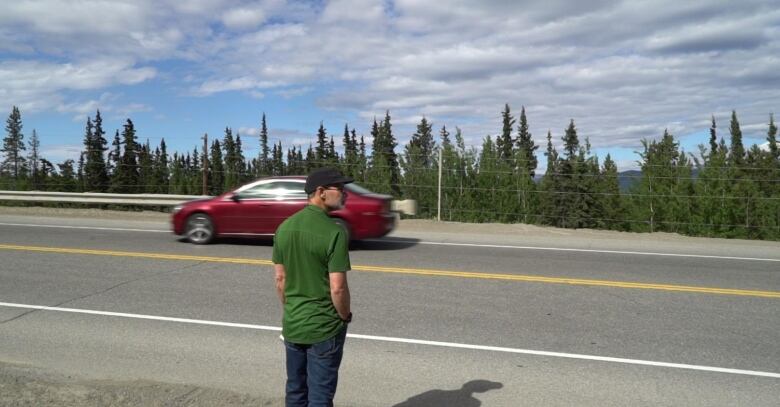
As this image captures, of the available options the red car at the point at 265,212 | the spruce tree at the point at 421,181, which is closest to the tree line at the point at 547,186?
the spruce tree at the point at 421,181

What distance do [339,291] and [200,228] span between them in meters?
10.1

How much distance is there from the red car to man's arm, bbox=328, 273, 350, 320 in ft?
27.4

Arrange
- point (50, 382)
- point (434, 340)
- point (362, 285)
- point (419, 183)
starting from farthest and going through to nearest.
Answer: point (419, 183)
point (362, 285)
point (434, 340)
point (50, 382)

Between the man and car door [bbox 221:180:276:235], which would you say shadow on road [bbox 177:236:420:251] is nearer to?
car door [bbox 221:180:276:235]

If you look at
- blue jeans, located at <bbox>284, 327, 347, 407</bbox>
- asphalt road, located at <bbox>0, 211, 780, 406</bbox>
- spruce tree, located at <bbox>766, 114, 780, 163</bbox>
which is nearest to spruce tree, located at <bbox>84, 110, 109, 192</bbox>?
asphalt road, located at <bbox>0, 211, 780, 406</bbox>

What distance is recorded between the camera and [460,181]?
72.8 ft

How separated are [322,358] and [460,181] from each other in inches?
764

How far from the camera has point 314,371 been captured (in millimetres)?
3145

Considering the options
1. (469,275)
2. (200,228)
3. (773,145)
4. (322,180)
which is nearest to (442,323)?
(469,275)

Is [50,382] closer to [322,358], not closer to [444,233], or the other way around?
[322,358]

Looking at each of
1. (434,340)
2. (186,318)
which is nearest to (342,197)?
(434,340)

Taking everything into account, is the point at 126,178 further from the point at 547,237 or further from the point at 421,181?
the point at 547,237

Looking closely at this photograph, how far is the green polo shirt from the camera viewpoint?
3.03m

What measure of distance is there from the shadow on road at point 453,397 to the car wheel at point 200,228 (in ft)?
29.3
